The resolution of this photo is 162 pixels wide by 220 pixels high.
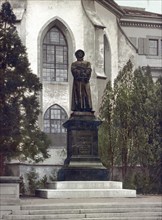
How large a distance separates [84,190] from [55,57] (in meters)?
19.4

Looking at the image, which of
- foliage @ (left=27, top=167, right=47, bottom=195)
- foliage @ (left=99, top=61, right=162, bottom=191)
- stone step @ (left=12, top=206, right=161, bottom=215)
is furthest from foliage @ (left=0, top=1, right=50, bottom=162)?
stone step @ (left=12, top=206, right=161, bottom=215)

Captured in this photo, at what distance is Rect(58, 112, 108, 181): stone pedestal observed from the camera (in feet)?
81.0

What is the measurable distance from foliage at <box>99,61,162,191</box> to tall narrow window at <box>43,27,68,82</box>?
5458mm

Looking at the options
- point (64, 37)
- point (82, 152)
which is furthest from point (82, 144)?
point (64, 37)

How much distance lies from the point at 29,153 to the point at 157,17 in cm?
2606

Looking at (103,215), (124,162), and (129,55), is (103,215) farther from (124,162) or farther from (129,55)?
(129,55)

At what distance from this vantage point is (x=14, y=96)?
2731cm

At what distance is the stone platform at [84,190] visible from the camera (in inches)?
916

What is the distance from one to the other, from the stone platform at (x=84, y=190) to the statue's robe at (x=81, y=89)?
10.4 feet

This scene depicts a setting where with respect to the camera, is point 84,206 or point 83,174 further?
point 83,174

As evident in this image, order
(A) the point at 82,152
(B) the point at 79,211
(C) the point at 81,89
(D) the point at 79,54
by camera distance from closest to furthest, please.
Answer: (B) the point at 79,211, (A) the point at 82,152, (C) the point at 81,89, (D) the point at 79,54

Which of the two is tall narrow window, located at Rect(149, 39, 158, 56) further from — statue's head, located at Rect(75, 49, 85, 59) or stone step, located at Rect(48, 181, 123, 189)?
stone step, located at Rect(48, 181, 123, 189)

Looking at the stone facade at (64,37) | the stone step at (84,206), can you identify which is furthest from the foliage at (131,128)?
the stone step at (84,206)

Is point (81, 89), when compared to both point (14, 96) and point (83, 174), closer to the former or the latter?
point (14, 96)
